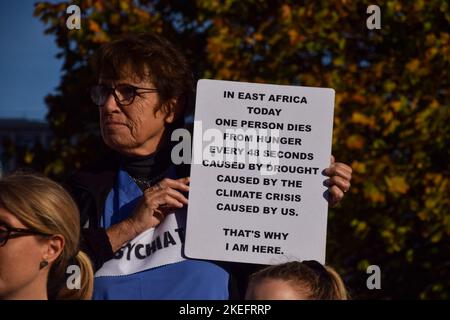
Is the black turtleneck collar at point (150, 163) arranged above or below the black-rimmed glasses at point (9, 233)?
above

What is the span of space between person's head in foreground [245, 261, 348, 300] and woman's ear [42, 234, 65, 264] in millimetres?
530

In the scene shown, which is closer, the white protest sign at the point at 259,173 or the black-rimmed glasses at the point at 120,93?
the white protest sign at the point at 259,173

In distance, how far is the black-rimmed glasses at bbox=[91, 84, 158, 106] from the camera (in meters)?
2.67

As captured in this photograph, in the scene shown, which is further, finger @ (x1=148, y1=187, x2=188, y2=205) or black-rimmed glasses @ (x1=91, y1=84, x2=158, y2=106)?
black-rimmed glasses @ (x1=91, y1=84, x2=158, y2=106)

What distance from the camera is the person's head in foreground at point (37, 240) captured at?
7.36 ft

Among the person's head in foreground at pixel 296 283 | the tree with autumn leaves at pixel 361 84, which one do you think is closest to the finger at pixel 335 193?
the person's head in foreground at pixel 296 283

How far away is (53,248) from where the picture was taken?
232 cm

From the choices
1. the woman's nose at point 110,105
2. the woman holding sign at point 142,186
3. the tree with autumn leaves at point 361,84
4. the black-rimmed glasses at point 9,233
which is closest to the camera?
the black-rimmed glasses at point 9,233

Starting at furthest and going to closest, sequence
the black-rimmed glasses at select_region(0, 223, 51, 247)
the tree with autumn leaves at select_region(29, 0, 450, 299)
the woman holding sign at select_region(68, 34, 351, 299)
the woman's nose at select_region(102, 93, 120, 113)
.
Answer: the tree with autumn leaves at select_region(29, 0, 450, 299), the woman's nose at select_region(102, 93, 120, 113), the woman holding sign at select_region(68, 34, 351, 299), the black-rimmed glasses at select_region(0, 223, 51, 247)

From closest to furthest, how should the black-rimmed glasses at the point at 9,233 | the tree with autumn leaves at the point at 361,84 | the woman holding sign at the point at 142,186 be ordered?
the black-rimmed glasses at the point at 9,233
the woman holding sign at the point at 142,186
the tree with autumn leaves at the point at 361,84

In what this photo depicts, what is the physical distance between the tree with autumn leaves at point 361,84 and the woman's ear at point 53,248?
2527mm

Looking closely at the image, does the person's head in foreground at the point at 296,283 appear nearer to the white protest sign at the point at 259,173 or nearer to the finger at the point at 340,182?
the white protest sign at the point at 259,173

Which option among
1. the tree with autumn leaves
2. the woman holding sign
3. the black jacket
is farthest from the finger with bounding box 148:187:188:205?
the tree with autumn leaves

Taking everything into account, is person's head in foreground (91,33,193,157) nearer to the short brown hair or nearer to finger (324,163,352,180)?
the short brown hair
